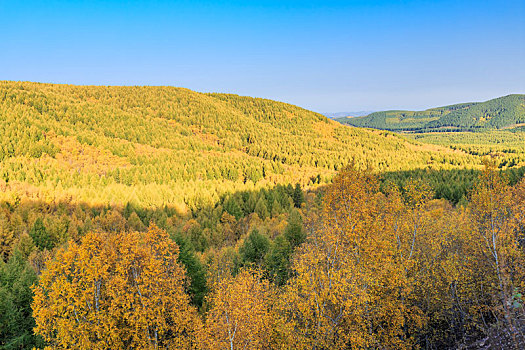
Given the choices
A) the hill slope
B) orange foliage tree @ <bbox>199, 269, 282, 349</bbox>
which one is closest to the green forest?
orange foliage tree @ <bbox>199, 269, 282, 349</bbox>

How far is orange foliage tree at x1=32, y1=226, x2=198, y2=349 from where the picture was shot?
1828cm

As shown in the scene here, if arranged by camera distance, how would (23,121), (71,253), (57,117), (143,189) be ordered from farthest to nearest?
(57,117) → (23,121) → (143,189) → (71,253)

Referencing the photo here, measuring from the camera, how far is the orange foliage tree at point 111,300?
18281mm

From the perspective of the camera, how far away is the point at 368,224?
21.4 meters

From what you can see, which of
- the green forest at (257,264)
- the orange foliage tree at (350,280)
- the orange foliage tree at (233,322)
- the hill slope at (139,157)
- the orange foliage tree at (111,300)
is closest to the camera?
the orange foliage tree at (233,322)

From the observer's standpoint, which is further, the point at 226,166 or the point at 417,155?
the point at 417,155

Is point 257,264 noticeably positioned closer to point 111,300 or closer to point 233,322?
point 111,300

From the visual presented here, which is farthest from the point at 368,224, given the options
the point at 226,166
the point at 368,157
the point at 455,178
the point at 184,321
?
the point at 368,157

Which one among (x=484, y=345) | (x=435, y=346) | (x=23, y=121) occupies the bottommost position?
(x=435, y=346)

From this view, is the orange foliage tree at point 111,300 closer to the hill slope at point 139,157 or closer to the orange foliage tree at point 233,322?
the orange foliage tree at point 233,322

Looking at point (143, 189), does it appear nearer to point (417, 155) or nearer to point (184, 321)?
point (184, 321)

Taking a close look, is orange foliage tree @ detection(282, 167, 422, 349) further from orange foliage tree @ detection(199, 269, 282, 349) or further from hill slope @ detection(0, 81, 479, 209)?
hill slope @ detection(0, 81, 479, 209)

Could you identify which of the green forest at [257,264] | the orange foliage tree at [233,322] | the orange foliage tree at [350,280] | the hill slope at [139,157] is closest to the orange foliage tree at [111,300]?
the green forest at [257,264]

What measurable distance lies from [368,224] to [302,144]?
6807 inches
